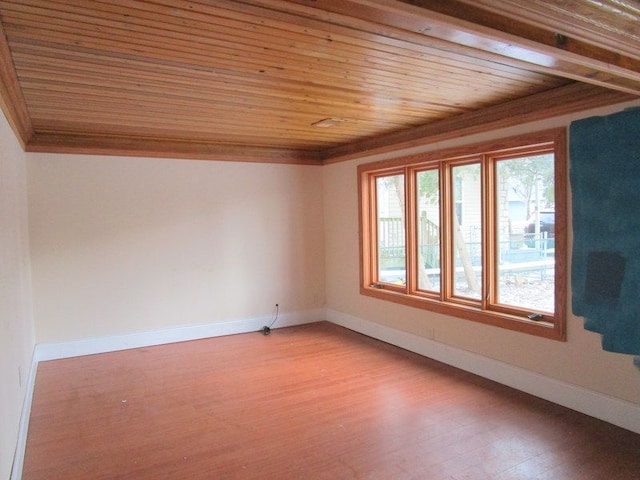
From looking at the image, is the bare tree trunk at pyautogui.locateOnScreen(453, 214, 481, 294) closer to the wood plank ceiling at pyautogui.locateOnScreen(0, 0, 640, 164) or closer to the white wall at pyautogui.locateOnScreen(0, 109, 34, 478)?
the wood plank ceiling at pyautogui.locateOnScreen(0, 0, 640, 164)

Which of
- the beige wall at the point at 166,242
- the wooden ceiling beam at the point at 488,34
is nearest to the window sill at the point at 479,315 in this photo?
the beige wall at the point at 166,242

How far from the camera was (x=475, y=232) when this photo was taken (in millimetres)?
4215

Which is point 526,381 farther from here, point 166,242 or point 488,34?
point 166,242

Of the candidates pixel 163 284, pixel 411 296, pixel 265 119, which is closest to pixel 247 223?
pixel 163 284

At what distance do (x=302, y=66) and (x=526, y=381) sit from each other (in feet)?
9.79

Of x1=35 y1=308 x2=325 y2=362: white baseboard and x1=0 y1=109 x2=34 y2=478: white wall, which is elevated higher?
x1=0 y1=109 x2=34 y2=478: white wall

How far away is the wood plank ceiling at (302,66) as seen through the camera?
5.92 ft

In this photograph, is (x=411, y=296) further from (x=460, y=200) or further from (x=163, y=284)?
(x=163, y=284)

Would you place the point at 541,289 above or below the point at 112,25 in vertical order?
below

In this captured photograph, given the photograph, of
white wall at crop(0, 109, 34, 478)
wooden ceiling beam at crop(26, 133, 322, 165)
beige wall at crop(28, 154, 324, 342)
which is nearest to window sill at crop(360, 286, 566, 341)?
beige wall at crop(28, 154, 324, 342)

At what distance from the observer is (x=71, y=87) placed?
10.0ft

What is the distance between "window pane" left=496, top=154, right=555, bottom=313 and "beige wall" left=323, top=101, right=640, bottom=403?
11.5 inches

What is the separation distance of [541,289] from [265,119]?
9.28ft

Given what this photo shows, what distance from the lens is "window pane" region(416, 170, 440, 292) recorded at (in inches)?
183
